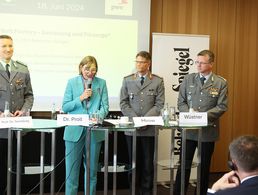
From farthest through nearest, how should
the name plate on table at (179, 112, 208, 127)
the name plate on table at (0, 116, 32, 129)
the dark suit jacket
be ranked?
1. the name plate on table at (179, 112, 208, 127)
2. the name plate on table at (0, 116, 32, 129)
3. the dark suit jacket

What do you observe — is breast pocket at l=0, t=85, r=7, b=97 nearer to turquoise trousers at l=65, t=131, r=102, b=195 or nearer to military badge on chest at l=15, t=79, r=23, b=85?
military badge on chest at l=15, t=79, r=23, b=85

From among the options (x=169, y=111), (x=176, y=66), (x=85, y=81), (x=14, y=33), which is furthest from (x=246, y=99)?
(x=14, y=33)

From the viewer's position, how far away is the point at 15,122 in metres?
3.19

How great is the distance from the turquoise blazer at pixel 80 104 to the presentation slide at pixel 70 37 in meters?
1.17

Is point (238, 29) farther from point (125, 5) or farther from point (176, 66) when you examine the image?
point (125, 5)

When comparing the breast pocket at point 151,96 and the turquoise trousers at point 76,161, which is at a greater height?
the breast pocket at point 151,96

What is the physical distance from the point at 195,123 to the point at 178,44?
1.84 metres

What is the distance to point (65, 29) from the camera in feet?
16.0

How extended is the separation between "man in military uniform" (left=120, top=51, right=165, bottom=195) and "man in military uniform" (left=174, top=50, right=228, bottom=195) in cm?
29

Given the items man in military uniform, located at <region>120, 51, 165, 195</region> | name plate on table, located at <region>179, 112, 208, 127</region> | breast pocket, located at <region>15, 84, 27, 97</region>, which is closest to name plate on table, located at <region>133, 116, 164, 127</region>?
name plate on table, located at <region>179, 112, 208, 127</region>

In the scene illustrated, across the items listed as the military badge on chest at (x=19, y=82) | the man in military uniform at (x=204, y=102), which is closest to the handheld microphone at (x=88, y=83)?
the military badge on chest at (x=19, y=82)

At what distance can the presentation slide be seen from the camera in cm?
473

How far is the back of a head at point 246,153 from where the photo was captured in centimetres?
184

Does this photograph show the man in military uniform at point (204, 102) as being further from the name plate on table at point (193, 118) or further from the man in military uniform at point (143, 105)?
the name plate on table at point (193, 118)
